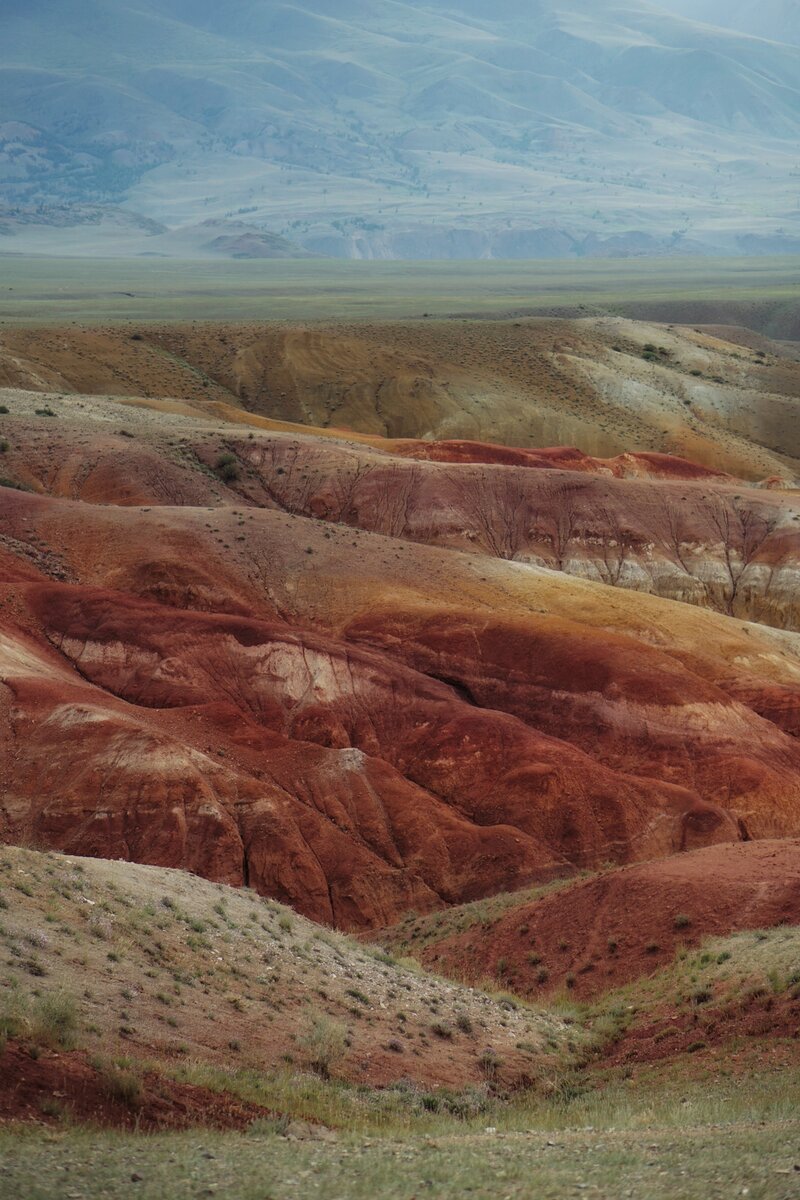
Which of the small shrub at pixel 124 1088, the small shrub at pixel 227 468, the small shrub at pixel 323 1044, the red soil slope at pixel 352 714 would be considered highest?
the small shrub at pixel 124 1088

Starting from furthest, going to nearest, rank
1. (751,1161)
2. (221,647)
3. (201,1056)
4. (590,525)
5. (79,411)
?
(79,411) < (590,525) < (221,647) < (201,1056) < (751,1161)

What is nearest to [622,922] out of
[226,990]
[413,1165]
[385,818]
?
[226,990]

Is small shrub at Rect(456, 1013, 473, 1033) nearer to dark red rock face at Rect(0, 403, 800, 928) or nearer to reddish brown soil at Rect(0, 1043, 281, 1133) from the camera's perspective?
reddish brown soil at Rect(0, 1043, 281, 1133)

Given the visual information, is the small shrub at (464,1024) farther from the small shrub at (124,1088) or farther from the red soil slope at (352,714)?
the red soil slope at (352,714)

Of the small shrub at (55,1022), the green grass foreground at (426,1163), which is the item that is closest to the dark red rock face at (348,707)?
the small shrub at (55,1022)

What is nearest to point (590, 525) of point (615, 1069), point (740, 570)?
point (740, 570)

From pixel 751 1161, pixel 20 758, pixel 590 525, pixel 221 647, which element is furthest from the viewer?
pixel 590 525

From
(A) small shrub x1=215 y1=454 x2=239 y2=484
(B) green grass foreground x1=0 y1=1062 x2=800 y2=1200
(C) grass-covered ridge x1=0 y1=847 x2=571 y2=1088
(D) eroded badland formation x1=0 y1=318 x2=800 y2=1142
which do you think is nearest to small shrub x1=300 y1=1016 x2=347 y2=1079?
(C) grass-covered ridge x1=0 y1=847 x2=571 y2=1088

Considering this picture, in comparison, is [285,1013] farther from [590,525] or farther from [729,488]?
[729,488]
